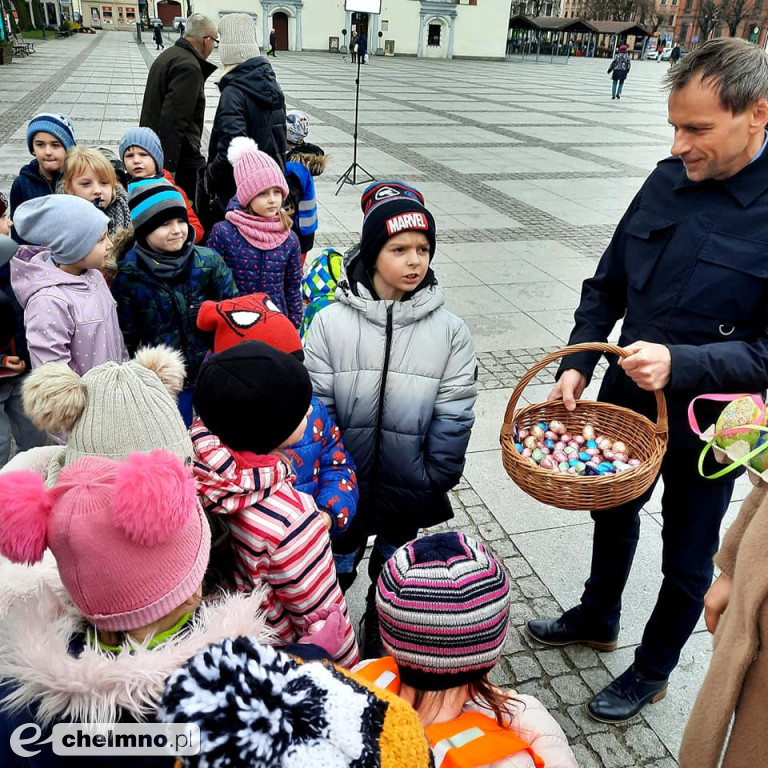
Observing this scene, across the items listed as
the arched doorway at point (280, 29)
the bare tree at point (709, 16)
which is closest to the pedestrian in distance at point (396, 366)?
the arched doorway at point (280, 29)

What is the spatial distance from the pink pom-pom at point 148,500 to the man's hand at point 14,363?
2.07 meters

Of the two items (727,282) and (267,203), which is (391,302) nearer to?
(727,282)

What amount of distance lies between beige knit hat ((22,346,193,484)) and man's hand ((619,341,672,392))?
137cm

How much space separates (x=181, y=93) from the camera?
5.29m

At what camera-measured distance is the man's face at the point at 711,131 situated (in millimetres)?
1886

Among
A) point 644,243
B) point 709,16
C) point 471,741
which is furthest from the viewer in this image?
point 709,16

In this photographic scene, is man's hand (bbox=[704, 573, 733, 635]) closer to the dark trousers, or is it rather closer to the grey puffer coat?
the dark trousers

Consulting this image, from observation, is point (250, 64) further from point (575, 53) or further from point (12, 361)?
point (575, 53)

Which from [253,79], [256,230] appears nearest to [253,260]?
[256,230]

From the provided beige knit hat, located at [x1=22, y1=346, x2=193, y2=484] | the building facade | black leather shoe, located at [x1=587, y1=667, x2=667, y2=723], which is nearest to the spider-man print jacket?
beige knit hat, located at [x1=22, y1=346, x2=193, y2=484]

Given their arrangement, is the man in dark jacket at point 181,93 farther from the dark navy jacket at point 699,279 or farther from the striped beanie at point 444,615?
the striped beanie at point 444,615

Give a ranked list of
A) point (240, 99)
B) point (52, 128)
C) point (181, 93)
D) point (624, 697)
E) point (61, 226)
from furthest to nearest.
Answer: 1. point (181, 93)
2. point (240, 99)
3. point (52, 128)
4. point (61, 226)
5. point (624, 697)

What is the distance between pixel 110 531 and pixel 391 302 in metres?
1.47

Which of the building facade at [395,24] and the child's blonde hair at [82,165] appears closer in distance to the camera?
the child's blonde hair at [82,165]
